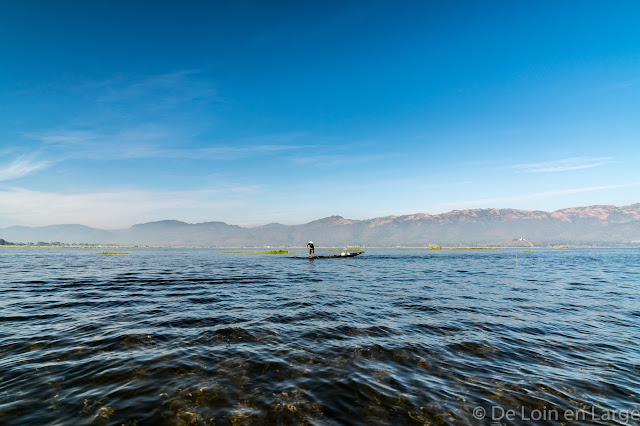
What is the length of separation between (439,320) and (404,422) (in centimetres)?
1080

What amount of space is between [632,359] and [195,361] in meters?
16.8

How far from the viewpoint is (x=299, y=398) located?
8.09 meters

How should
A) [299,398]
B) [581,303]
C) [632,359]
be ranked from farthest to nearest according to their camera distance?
1. [581,303]
2. [632,359]
3. [299,398]

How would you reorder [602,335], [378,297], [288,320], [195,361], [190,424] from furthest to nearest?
1. [378,297]
2. [288,320]
3. [602,335]
4. [195,361]
5. [190,424]

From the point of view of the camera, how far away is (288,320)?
1645cm

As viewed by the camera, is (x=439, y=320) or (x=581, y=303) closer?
(x=439, y=320)

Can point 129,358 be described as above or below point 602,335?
above

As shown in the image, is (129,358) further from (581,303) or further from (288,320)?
(581,303)

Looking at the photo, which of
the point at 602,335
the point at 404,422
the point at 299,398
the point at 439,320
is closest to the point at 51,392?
the point at 299,398

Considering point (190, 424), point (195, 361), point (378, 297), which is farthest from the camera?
point (378, 297)

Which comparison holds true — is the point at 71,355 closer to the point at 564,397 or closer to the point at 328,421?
the point at 328,421

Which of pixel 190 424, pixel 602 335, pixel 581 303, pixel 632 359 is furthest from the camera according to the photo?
pixel 581 303

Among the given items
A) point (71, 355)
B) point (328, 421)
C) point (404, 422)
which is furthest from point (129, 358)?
point (404, 422)

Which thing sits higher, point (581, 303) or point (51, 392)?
point (51, 392)
